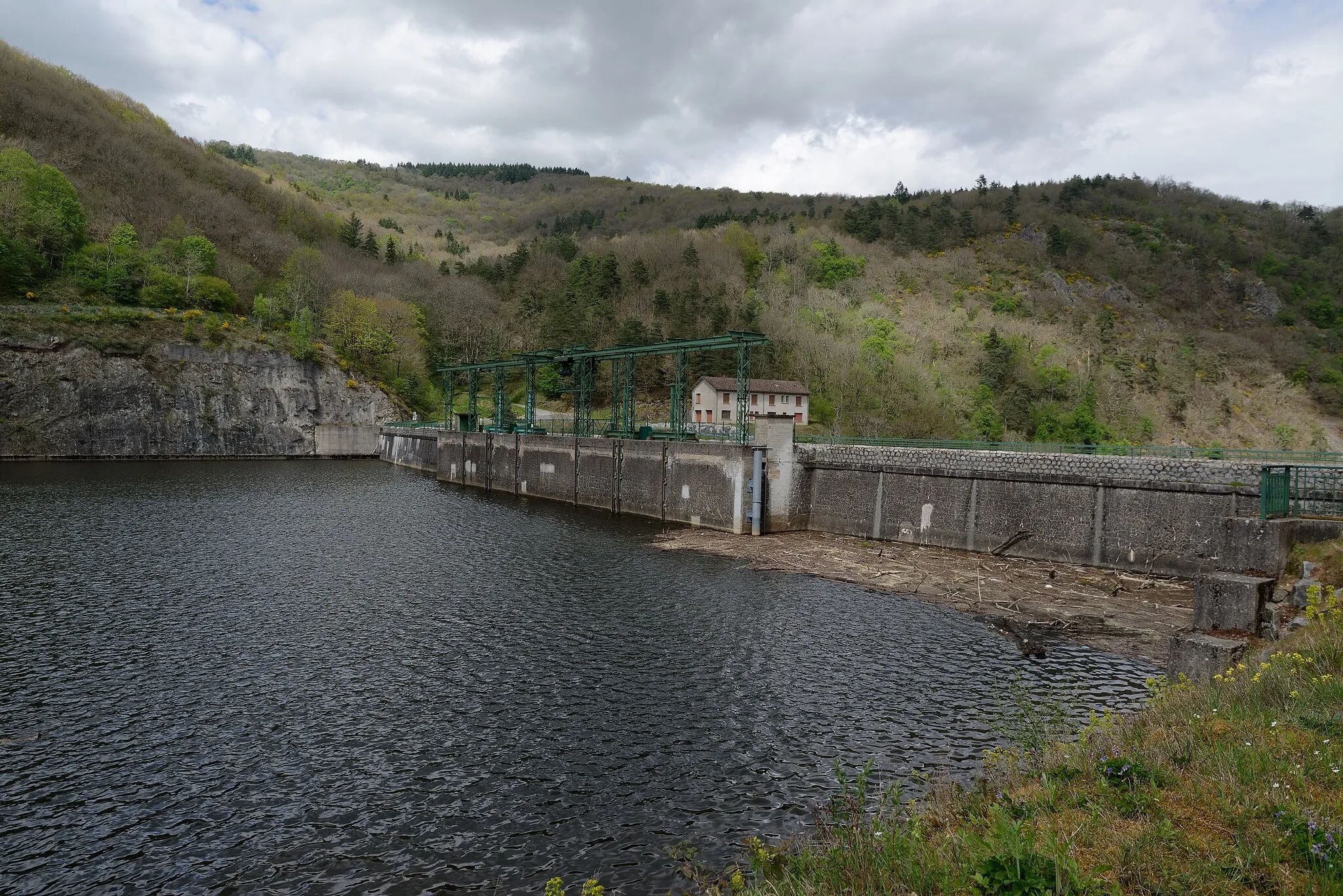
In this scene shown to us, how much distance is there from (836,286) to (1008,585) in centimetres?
8170

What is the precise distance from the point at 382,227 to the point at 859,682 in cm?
18209

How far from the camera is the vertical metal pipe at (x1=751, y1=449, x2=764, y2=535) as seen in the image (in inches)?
1442

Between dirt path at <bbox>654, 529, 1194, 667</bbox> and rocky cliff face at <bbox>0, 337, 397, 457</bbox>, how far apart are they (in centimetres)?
6487

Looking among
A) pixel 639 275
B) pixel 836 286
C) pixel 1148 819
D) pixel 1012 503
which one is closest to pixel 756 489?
pixel 1012 503

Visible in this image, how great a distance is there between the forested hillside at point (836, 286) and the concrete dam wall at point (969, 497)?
33.6m

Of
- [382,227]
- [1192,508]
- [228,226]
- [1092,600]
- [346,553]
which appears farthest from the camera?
[382,227]

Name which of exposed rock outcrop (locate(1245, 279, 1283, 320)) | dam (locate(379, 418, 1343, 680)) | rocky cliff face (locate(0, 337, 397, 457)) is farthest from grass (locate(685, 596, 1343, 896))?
exposed rock outcrop (locate(1245, 279, 1283, 320))

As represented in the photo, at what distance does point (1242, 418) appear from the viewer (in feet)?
252

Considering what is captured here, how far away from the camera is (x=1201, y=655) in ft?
40.5

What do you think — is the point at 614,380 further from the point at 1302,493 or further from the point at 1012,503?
the point at 1302,493

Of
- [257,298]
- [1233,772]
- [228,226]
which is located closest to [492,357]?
[257,298]

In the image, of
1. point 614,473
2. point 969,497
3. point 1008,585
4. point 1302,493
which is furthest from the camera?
point 614,473

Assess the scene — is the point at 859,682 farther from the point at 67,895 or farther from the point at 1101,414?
the point at 1101,414

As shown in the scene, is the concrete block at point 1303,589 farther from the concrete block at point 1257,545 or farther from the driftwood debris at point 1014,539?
the driftwood debris at point 1014,539
